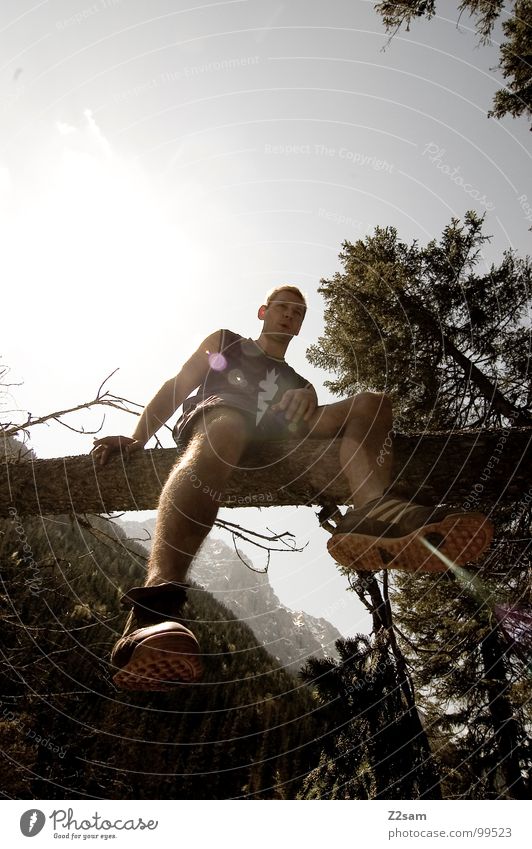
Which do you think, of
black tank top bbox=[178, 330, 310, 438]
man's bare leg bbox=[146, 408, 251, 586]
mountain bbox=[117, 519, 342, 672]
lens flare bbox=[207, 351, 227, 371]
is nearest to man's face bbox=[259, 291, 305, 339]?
black tank top bbox=[178, 330, 310, 438]

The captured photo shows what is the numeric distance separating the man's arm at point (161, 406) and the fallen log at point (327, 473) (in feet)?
0.37

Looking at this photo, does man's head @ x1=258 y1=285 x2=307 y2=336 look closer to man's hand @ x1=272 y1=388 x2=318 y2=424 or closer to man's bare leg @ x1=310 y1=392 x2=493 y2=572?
man's hand @ x1=272 y1=388 x2=318 y2=424

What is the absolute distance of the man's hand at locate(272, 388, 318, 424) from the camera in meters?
2.34

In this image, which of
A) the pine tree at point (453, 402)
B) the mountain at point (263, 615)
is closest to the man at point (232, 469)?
the pine tree at point (453, 402)

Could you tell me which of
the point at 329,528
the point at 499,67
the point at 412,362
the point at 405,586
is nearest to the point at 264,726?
the point at 405,586

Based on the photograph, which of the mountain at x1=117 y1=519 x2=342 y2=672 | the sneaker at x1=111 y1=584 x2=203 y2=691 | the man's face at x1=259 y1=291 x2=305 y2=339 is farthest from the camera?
the mountain at x1=117 y1=519 x2=342 y2=672

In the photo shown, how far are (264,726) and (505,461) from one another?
510 inches

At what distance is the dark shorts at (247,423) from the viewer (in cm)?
212

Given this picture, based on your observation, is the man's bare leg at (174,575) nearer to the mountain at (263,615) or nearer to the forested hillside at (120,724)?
the forested hillside at (120,724)

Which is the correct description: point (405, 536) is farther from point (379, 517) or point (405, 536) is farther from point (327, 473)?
point (327, 473)

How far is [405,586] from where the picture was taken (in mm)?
6055

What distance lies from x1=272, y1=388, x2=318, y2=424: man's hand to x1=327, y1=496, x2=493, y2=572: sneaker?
667mm

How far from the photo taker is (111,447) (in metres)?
2.74
